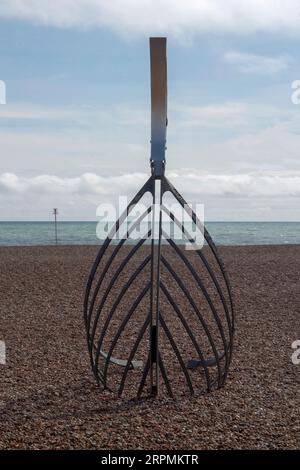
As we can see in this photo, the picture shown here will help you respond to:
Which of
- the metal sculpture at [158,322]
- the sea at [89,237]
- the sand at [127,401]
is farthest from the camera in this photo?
the sea at [89,237]

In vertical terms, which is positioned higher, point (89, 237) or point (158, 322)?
point (158, 322)

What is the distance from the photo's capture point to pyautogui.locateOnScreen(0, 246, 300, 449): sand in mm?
A: 5836

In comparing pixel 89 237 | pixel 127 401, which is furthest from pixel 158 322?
pixel 89 237

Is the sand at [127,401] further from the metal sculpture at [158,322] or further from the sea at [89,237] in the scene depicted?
the sea at [89,237]

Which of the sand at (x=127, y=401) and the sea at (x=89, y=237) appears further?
the sea at (x=89, y=237)

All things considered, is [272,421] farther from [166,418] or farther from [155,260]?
[155,260]

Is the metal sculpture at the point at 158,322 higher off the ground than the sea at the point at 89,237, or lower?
higher

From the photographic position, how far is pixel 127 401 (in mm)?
6895

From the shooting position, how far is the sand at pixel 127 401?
5836mm

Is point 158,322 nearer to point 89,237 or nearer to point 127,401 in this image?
point 127,401

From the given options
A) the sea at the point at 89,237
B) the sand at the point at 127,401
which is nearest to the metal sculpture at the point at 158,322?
the sand at the point at 127,401

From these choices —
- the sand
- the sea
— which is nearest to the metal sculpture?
the sand

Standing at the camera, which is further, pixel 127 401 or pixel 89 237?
pixel 89 237

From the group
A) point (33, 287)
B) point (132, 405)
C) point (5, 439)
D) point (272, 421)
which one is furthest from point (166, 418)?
point (33, 287)
